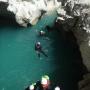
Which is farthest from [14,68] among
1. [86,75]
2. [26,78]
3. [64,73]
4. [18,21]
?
[18,21]

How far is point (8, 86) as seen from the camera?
15.3m

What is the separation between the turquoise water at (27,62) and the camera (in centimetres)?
1551

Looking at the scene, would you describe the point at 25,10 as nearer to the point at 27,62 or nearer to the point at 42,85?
the point at 27,62

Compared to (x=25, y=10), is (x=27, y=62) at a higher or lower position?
lower

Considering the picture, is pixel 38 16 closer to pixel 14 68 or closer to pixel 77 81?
pixel 14 68

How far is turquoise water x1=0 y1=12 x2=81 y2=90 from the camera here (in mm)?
15508

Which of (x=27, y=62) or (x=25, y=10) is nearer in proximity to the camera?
(x=27, y=62)

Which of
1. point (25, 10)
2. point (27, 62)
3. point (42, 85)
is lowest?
point (27, 62)

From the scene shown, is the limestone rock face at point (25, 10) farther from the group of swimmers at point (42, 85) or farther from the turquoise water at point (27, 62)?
the group of swimmers at point (42, 85)

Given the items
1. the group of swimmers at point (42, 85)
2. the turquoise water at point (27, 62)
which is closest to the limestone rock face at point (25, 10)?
the turquoise water at point (27, 62)

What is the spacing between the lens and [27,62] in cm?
1719

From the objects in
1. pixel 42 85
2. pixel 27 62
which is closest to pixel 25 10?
pixel 27 62

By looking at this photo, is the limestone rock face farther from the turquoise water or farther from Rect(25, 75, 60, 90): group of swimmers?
Rect(25, 75, 60, 90): group of swimmers

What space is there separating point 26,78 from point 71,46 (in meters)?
4.16
